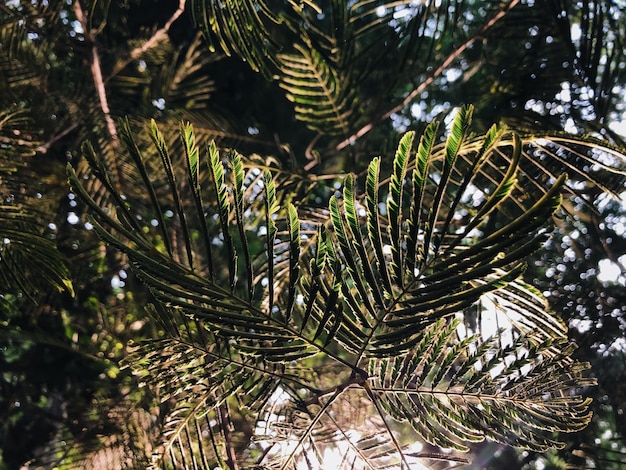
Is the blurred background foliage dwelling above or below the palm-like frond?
above

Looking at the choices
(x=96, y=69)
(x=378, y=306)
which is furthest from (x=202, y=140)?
(x=378, y=306)

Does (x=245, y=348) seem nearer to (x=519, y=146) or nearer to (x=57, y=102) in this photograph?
(x=519, y=146)

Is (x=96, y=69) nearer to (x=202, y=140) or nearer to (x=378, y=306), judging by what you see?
(x=202, y=140)

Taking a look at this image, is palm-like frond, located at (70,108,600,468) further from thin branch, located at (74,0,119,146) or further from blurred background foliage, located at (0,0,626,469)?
thin branch, located at (74,0,119,146)

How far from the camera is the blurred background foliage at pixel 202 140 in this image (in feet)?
2.40

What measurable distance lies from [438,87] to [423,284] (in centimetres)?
169

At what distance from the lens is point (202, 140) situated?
3.42 feet

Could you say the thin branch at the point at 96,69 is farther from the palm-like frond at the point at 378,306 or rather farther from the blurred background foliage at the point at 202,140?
the palm-like frond at the point at 378,306

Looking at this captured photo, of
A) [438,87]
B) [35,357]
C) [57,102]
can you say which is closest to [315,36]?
[57,102]

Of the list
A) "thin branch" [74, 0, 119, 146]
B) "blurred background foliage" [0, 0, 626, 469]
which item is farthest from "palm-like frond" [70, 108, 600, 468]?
"thin branch" [74, 0, 119, 146]

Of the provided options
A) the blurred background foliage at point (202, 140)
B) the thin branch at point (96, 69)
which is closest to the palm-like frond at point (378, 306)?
the blurred background foliage at point (202, 140)

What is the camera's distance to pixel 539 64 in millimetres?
968

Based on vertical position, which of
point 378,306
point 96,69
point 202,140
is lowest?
point 378,306

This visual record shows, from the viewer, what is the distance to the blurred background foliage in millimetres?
733
